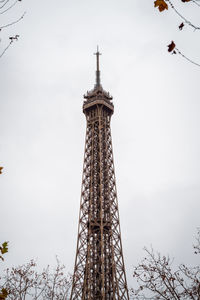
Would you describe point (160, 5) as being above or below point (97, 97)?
below

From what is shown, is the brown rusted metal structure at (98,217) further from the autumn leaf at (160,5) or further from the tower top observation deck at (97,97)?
the autumn leaf at (160,5)

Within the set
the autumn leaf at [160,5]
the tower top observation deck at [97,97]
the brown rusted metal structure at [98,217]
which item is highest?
the tower top observation deck at [97,97]

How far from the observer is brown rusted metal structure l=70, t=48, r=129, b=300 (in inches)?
1286

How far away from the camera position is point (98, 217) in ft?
119

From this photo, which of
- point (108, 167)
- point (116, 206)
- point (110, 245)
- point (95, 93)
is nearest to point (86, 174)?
point (108, 167)

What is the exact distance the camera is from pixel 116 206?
123ft

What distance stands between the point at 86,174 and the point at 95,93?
12.2 m

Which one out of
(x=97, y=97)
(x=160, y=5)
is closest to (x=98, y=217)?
(x=97, y=97)

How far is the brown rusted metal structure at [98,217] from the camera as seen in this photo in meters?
32.7

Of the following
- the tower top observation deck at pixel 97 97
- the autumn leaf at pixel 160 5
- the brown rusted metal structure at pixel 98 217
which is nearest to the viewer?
the autumn leaf at pixel 160 5

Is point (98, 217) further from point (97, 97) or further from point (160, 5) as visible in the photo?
point (160, 5)

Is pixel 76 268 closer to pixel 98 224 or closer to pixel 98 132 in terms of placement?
pixel 98 224

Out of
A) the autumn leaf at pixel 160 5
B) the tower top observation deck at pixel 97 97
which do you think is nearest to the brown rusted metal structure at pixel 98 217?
the tower top observation deck at pixel 97 97

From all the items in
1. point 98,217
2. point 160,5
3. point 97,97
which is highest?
point 97,97
